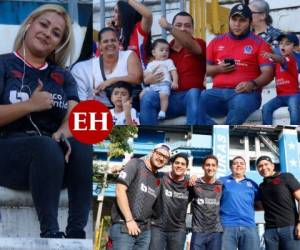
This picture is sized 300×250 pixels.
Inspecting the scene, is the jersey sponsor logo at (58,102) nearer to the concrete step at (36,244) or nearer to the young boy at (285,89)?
the concrete step at (36,244)

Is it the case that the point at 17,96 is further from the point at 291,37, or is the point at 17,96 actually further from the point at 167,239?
the point at 291,37

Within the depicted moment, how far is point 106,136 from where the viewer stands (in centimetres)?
430

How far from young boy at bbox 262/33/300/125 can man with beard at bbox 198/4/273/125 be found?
60mm

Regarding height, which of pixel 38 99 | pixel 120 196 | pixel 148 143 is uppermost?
pixel 38 99

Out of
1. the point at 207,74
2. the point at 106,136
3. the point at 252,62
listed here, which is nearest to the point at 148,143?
the point at 106,136

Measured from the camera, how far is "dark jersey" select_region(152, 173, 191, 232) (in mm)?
3924

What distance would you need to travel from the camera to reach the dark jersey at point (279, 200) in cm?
394

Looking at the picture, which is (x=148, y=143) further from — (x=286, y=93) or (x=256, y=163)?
(x=286, y=93)

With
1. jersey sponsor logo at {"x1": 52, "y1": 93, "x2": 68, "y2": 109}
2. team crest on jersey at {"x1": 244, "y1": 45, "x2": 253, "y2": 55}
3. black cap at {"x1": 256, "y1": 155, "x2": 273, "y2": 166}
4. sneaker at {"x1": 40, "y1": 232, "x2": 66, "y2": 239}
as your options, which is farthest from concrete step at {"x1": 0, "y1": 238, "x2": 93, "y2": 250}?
team crest on jersey at {"x1": 244, "y1": 45, "x2": 253, "y2": 55}

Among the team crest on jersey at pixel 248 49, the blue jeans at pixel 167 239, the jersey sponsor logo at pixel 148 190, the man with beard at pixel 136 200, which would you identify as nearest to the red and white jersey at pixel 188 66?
the team crest on jersey at pixel 248 49

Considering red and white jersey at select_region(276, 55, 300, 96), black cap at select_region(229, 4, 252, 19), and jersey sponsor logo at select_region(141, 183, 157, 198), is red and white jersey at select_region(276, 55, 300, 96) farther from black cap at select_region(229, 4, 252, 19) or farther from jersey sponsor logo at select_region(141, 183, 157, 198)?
jersey sponsor logo at select_region(141, 183, 157, 198)

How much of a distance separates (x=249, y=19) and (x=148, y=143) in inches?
44.0

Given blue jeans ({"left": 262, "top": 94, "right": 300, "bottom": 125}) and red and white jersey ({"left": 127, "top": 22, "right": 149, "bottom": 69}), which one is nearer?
blue jeans ({"left": 262, "top": 94, "right": 300, "bottom": 125})

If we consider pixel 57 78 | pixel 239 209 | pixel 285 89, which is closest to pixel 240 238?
pixel 239 209
